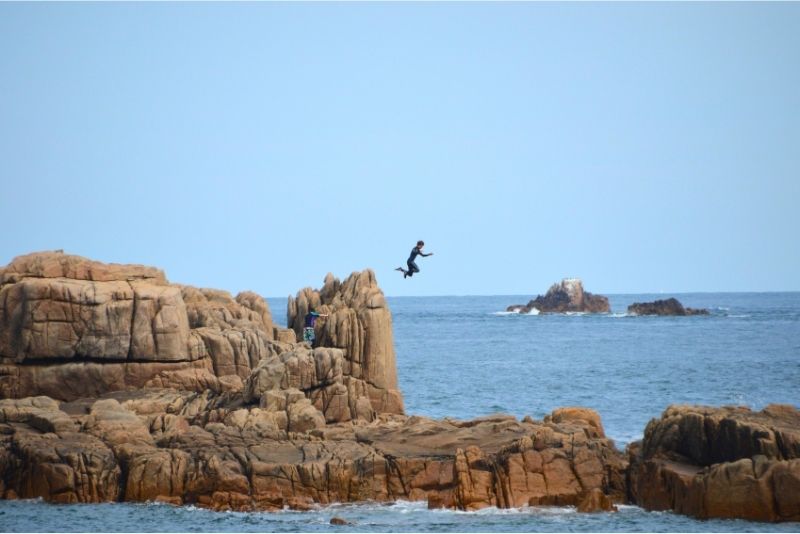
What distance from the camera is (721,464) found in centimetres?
3891

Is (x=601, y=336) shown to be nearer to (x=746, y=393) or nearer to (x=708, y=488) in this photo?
(x=746, y=393)

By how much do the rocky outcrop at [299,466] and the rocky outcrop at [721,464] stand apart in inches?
57.1

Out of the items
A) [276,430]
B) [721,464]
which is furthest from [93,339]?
[721,464]

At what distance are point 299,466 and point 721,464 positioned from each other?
12941 millimetres

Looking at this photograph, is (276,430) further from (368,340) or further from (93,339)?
(93,339)

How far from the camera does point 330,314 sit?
55.2 meters

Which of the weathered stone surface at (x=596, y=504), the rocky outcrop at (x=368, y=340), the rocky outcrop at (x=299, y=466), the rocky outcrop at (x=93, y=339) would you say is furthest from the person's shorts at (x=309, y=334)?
the weathered stone surface at (x=596, y=504)

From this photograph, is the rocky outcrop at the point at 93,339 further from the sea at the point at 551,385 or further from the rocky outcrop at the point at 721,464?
the rocky outcrop at the point at 721,464

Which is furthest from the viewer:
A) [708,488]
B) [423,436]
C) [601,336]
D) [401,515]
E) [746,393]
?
[601,336]

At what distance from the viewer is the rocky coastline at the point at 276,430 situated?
41.2m

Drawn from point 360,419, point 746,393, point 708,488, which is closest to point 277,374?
point 360,419

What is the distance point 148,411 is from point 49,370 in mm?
5825

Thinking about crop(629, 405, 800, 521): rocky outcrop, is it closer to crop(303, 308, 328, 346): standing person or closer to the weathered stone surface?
the weathered stone surface

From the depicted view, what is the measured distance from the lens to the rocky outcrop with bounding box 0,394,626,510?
42.0m
